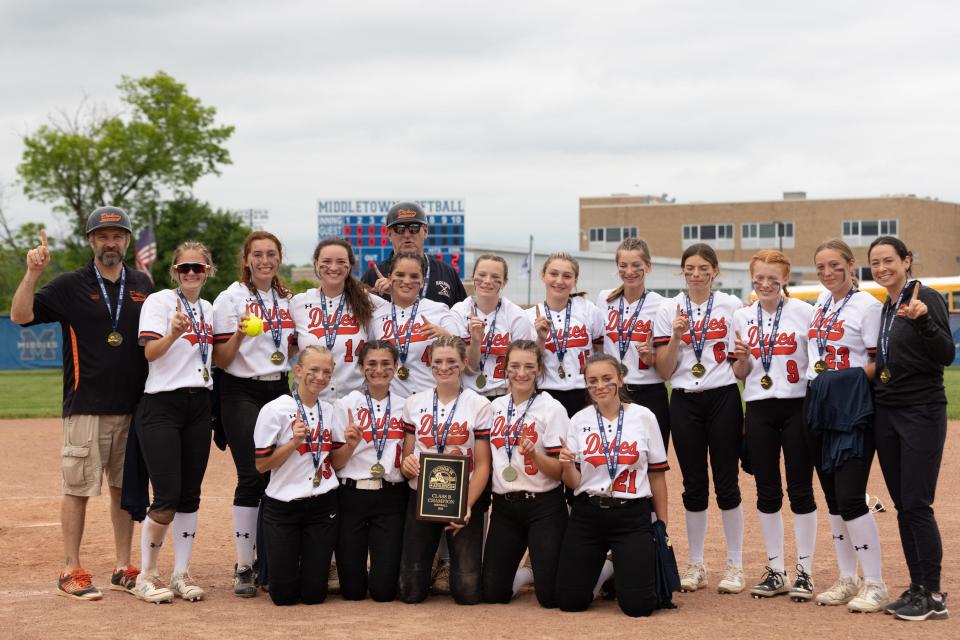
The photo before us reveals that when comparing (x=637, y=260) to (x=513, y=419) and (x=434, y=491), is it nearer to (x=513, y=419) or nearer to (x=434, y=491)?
(x=513, y=419)

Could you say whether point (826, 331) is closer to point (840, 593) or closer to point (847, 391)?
point (847, 391)

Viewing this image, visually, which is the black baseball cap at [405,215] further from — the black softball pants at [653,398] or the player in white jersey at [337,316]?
the black softball pants at [653,398]

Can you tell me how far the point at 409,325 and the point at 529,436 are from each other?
1139mm

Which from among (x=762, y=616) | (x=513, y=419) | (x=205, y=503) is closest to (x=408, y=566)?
(x=513, y=419)

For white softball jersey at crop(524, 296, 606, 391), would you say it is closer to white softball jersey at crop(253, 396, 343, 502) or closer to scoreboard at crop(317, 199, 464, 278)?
white softball jersey at crop(253, 396, 343, 502)

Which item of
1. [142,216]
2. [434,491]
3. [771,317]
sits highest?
[142,216]

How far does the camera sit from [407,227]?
7.54 metres

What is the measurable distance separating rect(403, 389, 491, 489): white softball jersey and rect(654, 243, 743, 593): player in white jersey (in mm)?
1222

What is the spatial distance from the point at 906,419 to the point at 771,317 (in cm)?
106

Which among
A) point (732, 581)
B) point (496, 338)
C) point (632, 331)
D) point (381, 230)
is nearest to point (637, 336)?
point (632, 331)

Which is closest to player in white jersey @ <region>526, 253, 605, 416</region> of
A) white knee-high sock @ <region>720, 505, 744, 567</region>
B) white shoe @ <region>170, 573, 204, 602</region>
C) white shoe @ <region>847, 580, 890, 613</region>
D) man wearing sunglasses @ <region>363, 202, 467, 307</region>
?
man wearing sunglasses @ <region>363, 202, 467, 307</region>

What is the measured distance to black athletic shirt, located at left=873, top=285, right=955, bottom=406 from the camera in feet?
19.4

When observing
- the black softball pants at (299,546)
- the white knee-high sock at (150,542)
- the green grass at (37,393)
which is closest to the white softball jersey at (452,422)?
the black softball pants at (299,546)

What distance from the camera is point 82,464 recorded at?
6684 mm
